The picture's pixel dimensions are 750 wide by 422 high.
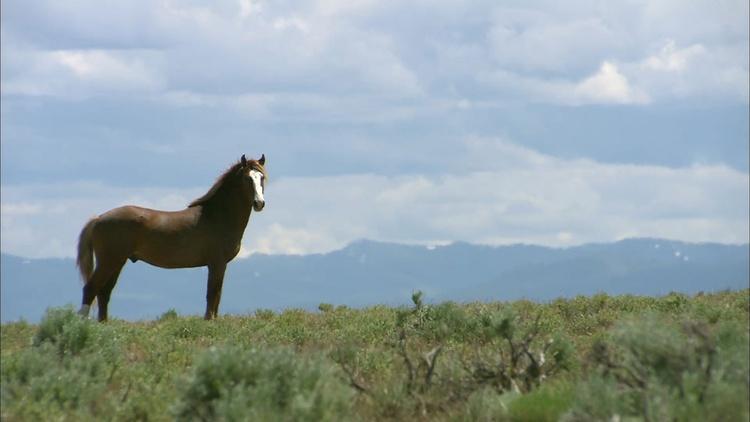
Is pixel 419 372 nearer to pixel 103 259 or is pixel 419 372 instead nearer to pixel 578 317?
pixel 578 317

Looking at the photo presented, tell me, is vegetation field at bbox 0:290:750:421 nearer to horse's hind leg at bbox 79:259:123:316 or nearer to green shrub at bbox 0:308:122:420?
green shrub at bbox 0:308:122:420

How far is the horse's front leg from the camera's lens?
2041cm

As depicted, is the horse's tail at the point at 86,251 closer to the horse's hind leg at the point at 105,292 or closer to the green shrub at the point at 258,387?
the horse's hind leg at the point at 105,292

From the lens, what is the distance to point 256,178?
20.6 m

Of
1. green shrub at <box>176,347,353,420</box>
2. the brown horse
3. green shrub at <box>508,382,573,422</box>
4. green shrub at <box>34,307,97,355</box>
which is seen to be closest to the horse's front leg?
the brown horse

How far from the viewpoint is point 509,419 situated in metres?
10.1

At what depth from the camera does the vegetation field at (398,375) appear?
9.23m

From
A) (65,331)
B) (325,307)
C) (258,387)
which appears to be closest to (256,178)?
(325,307)

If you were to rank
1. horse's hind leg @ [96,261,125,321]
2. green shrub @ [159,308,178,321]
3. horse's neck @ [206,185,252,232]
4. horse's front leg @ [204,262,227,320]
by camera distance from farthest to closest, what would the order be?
horse's neck @ [206,185,252,232] → horse's front leg @ [204,262,227,320] → horse's hind leg @ [96,261,125,321] → green shrub @ [159,308,178,321]

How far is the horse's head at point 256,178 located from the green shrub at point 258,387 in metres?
10.2

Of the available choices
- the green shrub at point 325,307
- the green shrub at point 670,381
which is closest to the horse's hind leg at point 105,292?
the green shrub at point 325,307

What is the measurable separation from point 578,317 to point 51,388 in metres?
9.48

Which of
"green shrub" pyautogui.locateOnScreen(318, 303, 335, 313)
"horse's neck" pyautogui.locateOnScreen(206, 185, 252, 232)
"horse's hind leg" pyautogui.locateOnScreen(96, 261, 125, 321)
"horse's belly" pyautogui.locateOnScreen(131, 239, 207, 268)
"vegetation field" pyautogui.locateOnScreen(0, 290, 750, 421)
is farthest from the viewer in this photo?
"green shrub" pyautogui.locateOnScreen(318, 303, 335, 313)

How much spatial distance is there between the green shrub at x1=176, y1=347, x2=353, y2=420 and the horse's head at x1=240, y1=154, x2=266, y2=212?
33.4 feet
